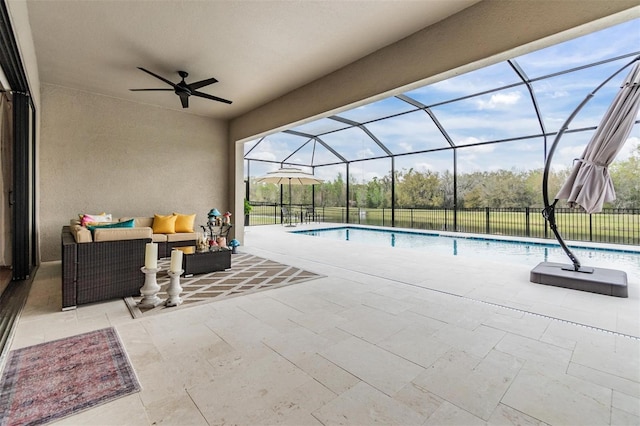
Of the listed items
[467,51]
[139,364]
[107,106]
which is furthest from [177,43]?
[139,364]

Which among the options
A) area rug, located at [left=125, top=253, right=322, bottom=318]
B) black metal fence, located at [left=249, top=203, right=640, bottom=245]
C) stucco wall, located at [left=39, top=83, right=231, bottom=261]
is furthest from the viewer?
black metal fence, located at [left=249, top=203, right=640, bottom=245]

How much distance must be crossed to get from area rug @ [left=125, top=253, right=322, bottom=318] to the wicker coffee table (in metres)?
0.09

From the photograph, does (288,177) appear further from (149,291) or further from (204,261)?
(149,291)

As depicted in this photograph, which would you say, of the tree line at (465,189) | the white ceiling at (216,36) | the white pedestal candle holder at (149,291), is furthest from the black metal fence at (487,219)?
the white pedestal candle holder at (149,291)

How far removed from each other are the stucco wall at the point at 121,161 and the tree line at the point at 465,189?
4.47 m

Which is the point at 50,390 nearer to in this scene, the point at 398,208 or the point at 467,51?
the point at 467,51

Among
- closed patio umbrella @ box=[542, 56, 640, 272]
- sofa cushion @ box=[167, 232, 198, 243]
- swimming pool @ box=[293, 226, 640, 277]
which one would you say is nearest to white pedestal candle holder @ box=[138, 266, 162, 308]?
sofa cushion @ box=[167, 232, 198, 243]

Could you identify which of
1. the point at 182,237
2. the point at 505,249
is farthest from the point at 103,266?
the point at 505,249

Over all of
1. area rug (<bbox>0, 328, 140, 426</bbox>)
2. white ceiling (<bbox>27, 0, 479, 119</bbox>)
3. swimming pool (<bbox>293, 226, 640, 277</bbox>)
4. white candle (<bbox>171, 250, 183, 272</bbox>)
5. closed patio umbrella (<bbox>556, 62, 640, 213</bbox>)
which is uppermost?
white ceiling (<bbox>27, 0, 479, 119</bbox>)

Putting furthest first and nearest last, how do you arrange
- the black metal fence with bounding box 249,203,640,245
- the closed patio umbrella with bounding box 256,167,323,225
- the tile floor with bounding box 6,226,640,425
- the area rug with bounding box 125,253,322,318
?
the closed patio umbrella with bounding box 256,167,323,225
the black metal fence with bounding box 249,203,640,245
the area rug with bounding box 125,253,322,318
the tile floor with bounding box 6,226,640,425

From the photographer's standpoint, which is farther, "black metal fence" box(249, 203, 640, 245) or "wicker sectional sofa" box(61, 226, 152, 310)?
"black metal fence" box(249, 203, 640, 245)

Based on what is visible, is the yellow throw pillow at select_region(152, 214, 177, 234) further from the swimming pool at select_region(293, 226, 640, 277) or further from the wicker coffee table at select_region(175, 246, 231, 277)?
the swimming pool at select_region(293, 226, 640, 277)

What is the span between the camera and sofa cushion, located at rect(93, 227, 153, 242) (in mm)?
3055

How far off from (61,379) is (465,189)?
9349mm
